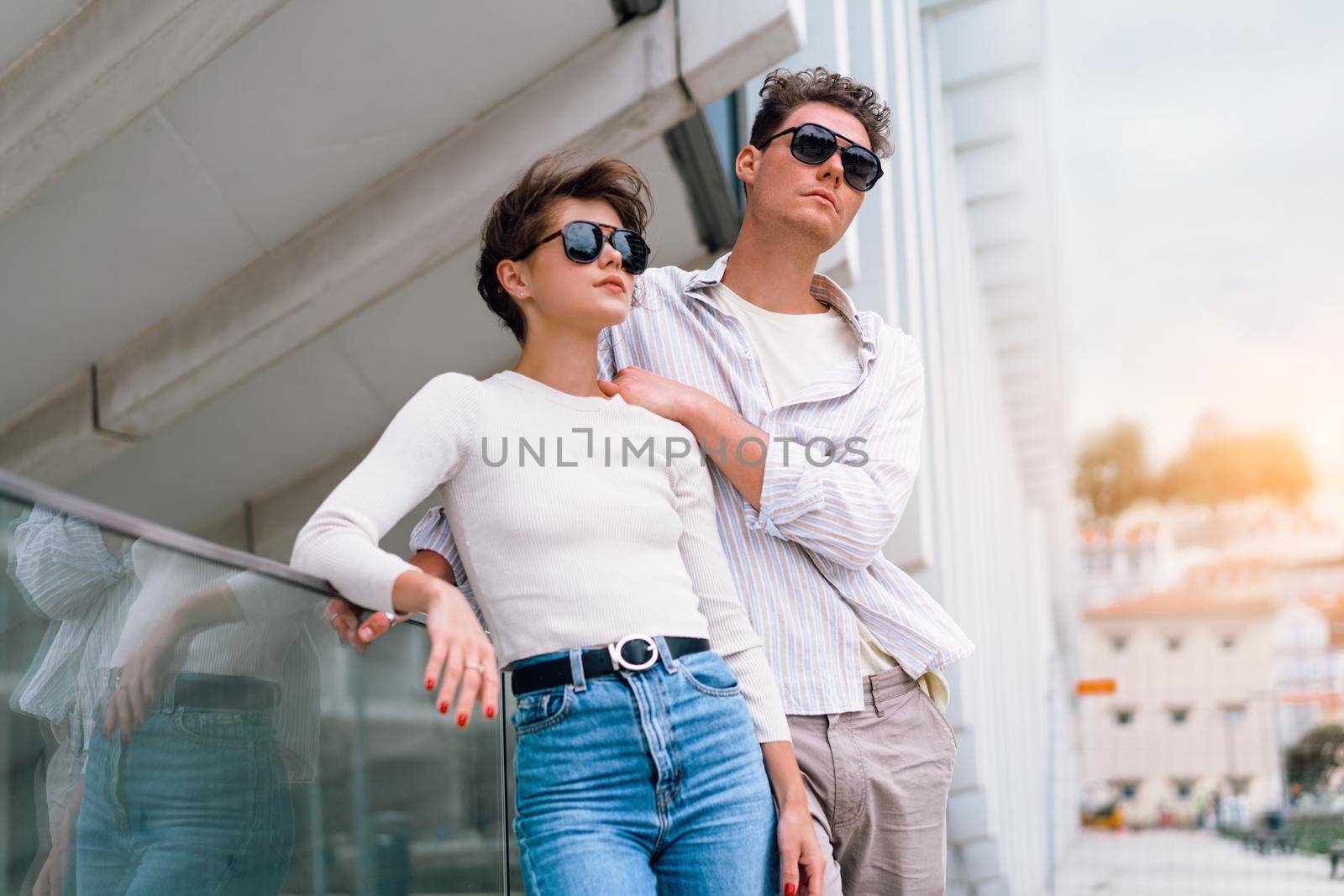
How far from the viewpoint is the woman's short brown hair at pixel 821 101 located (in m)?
2.80

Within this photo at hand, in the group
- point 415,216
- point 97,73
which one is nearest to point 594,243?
point 97,73

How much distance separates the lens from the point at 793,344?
266cm

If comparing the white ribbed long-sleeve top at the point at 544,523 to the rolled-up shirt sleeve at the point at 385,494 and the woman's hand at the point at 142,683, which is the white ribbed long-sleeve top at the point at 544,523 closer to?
the rolled-up shirt sleeve at the point at 385,494

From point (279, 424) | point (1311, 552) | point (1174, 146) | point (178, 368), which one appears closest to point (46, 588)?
point (178, 368)

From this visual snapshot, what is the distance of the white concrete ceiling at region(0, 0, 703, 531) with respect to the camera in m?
5.74

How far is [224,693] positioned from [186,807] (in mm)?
175

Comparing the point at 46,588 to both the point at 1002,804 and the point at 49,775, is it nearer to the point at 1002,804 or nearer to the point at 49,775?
the point at 49,775

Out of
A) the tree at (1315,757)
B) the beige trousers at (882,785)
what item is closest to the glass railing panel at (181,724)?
the beige trousers at (882,785)

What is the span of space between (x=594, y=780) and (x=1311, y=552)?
66.7m

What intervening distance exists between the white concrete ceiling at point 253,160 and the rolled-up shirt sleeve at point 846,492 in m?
3.81

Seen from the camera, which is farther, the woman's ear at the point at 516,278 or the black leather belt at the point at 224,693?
the woman's ear at the point at 516,278

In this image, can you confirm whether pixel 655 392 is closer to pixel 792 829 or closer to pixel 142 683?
pixel 792 829

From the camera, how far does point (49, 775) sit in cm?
175

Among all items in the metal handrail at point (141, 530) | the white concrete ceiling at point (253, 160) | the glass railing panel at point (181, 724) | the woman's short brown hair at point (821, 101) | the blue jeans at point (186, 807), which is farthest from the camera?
the white concrete ceiling at point (253, 160)
